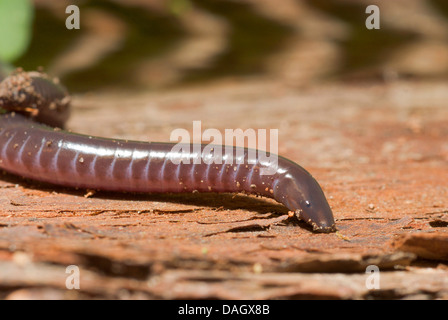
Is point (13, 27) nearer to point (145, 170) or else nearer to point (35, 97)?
point (35, 97)

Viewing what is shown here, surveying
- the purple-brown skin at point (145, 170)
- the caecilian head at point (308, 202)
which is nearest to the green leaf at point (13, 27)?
the purple-brown skin at point (145, 170)

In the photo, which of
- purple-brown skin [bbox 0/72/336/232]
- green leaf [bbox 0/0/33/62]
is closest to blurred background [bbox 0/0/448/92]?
green leaf [bbox 0/0/33/62]

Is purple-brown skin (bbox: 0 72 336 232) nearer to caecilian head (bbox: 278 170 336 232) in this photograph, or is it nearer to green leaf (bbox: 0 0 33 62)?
caecilian head (bbox: 278 170 336 232)

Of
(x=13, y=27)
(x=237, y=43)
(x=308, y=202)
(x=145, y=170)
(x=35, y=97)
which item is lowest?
(x=308, y=202)

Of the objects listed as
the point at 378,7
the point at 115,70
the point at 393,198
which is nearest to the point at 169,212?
the point at 393,198

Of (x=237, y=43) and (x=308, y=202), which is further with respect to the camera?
(x=237, y=43)

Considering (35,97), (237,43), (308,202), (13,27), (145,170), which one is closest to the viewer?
(308,202)

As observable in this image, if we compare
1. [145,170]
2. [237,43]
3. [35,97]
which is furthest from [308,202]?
[237,43]
